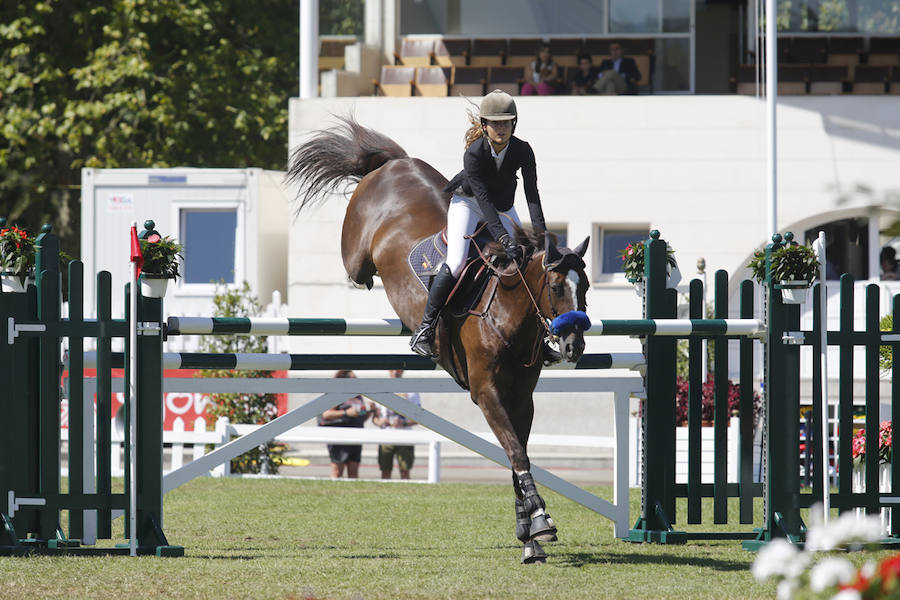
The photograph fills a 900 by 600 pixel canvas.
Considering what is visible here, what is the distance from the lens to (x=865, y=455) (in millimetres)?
7547

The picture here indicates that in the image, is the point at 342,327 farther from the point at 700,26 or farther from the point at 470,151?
the point at 700,26

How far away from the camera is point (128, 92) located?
24.2 metres

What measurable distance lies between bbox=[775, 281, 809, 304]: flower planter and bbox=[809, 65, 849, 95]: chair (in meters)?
12.3

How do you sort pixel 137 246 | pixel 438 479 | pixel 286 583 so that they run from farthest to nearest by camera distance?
pixel 438 479, pixel 137 246, pixel 286 583

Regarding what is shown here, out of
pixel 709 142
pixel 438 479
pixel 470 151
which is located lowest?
pixel 438 479

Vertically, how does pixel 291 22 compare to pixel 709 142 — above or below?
above

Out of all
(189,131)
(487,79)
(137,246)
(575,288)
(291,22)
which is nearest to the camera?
→ (575,288)

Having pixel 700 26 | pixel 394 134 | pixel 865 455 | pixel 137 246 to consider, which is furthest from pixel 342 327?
pixel 700 26

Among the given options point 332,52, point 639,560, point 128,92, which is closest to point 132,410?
point 639,560

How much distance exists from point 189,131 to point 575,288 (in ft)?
64.2

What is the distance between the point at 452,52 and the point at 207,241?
4.84 metres

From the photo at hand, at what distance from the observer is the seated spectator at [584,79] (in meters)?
19.3

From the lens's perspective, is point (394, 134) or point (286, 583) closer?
point (286, 583)

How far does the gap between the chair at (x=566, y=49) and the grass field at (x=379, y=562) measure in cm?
1109
